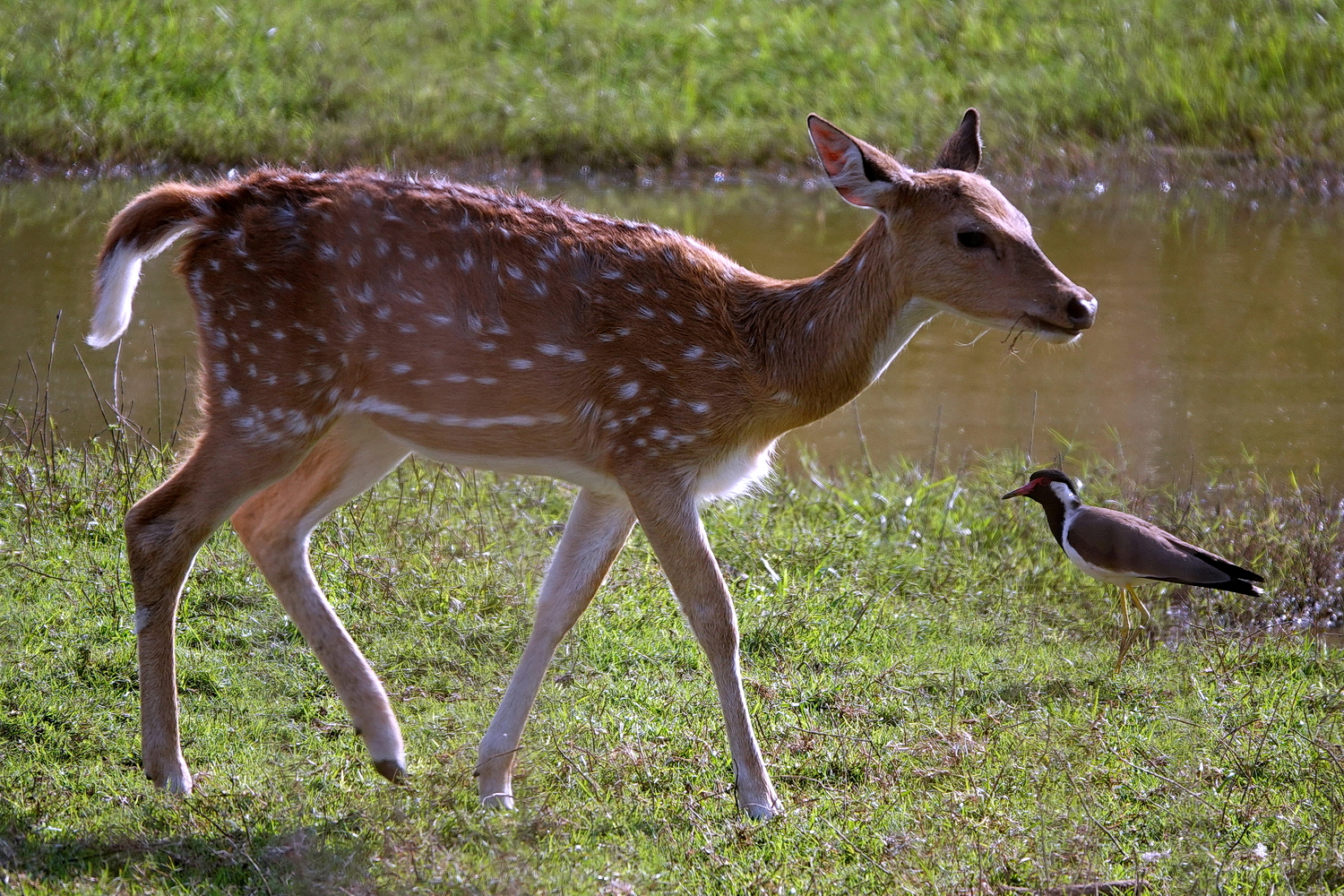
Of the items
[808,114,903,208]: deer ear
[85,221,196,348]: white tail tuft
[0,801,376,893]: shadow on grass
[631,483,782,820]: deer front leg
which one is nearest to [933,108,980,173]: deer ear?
[808,114,903,208]: deer ear

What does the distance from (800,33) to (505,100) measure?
2822 mm

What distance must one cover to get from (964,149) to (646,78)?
8.63 meters

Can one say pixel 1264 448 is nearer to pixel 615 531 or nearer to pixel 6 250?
pixel 615 531

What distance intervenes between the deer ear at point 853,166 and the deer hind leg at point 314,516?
1604mm

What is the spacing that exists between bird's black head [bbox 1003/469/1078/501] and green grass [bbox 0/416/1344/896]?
54cm

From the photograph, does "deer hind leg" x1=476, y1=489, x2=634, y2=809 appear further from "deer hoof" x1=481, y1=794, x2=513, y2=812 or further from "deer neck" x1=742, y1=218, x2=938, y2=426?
"deer neck" x1=742, y1=218, x2=938, y2=426

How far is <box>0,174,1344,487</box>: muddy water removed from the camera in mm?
8133

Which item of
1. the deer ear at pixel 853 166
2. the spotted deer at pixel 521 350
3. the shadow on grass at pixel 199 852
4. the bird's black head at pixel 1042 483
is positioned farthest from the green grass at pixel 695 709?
the deer ear at pixel 853 166

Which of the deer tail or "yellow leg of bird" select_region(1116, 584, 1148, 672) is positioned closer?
the deer tail

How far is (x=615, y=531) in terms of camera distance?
4.96 metres

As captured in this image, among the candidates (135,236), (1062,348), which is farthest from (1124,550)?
(1062,348)

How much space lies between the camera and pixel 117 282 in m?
4.90

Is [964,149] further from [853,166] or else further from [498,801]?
[498,801]

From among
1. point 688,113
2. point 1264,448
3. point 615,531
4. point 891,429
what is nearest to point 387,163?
point 688,113
